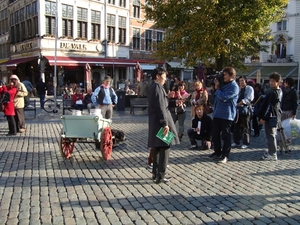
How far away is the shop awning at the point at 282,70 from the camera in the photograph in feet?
121

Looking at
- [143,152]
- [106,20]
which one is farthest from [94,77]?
[143,152]

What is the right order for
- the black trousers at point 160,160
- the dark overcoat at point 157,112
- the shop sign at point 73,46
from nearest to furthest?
the dark overcoat at point 157,112
the black trousers at point 160,160
the shop sign at point 73,46

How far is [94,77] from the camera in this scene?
2995 cm

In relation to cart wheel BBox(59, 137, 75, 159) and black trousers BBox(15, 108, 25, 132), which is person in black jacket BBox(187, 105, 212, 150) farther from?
black trousers BBox(15, 108, 25, 132)

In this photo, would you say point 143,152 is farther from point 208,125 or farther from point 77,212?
point 77,212

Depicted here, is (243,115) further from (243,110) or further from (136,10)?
(136,10)

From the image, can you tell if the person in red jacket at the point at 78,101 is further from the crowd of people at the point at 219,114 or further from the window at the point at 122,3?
the window at the point at 122,3

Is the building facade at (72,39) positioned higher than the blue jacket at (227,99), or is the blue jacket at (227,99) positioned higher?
the building facade at (72,39)

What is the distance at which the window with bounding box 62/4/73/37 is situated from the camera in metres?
27.2

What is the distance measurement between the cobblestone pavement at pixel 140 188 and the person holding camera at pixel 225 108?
446mm

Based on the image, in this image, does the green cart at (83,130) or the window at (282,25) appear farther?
the window at (282,25)

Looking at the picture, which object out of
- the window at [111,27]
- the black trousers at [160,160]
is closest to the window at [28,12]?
the window at [111,27]

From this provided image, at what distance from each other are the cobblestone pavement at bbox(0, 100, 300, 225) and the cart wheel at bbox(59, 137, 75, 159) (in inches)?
6.0

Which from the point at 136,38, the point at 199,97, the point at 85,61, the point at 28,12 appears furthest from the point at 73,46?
the point at 199,97
